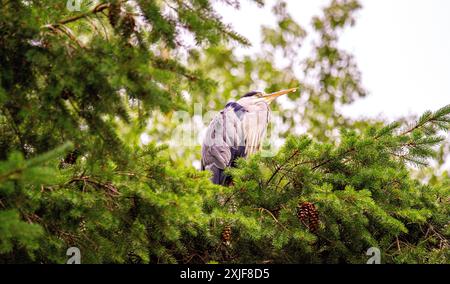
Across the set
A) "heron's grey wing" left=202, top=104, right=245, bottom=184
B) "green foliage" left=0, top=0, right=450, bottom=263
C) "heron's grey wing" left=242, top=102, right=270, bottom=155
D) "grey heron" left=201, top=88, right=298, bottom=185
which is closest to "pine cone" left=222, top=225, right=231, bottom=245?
"green foliage" left=0, top=0, right=450, bottom=263

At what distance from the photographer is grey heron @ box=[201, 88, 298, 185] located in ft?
17.8

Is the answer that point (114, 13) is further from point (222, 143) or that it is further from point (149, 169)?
point (222, 143)

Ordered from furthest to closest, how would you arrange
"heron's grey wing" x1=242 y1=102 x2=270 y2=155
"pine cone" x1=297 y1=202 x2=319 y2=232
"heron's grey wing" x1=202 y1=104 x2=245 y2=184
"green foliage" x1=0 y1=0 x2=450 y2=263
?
"heron's grey wing" x1=242 y1=102 x2=270 y2=155
"heron's grey wing" x1=202 y1=104 x2=245 y2=184
"pine cone" x1=297 y1=202 x2=319 y2=232
"green foliage" x1=0 y1=0 x2=450 y2=263

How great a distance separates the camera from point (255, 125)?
234 inches

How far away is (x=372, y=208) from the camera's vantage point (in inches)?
142

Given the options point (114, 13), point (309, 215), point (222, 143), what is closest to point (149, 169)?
point (114, 13)

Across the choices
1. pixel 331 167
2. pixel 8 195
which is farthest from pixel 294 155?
pixel 8 195

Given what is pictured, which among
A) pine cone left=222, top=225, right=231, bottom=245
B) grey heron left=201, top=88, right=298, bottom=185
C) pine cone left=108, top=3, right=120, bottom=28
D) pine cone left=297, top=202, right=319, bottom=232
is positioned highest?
pine cone left=108, top=3, right=120, bottom=28

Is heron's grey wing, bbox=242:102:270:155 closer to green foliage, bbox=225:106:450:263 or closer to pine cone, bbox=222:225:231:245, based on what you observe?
green foliage, bbox=225:106:450:263

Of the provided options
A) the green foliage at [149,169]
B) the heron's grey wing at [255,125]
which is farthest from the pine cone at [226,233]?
the heron's grey wing at [255,125]

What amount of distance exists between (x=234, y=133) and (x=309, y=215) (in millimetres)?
2073
